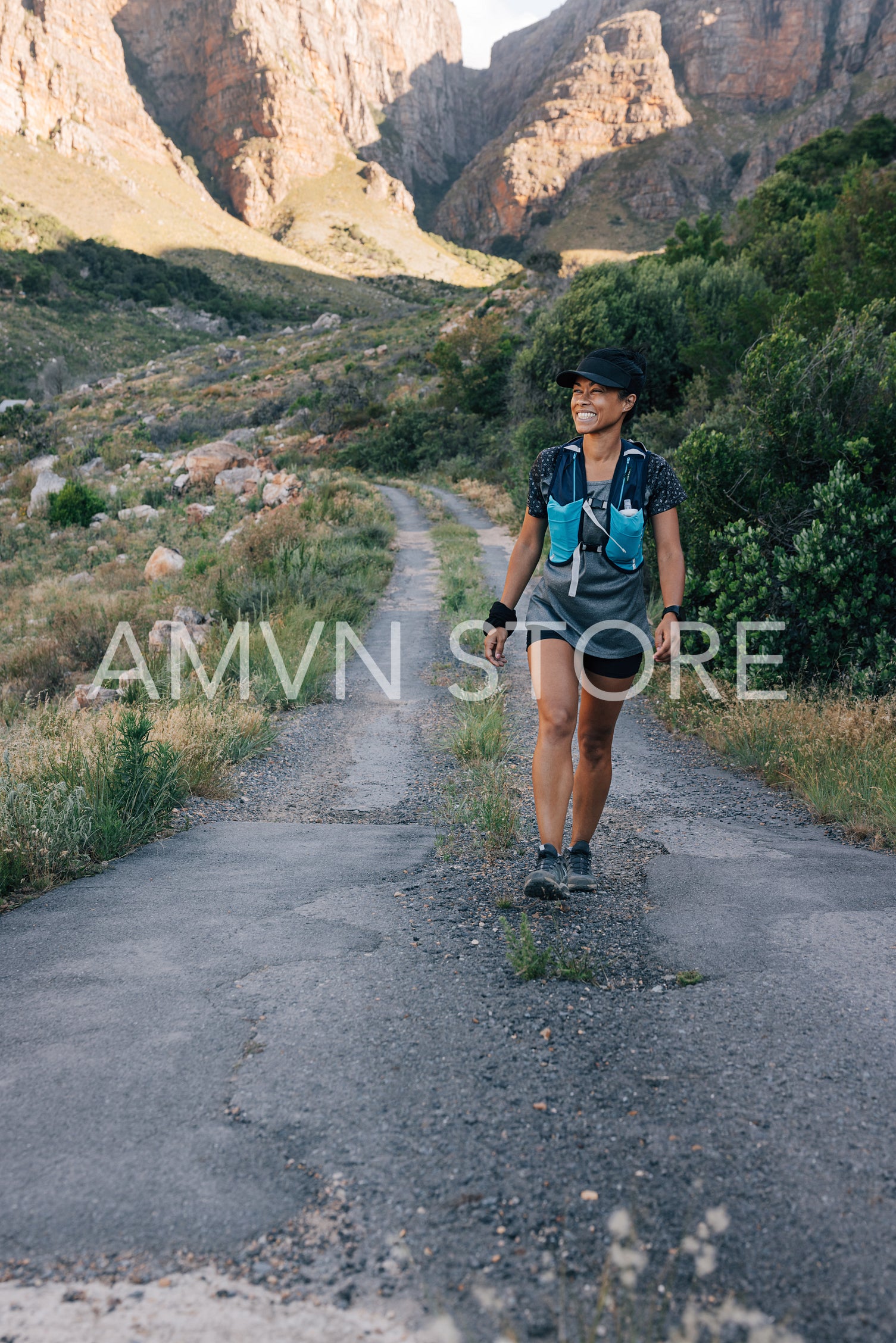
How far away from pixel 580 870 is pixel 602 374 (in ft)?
6.61

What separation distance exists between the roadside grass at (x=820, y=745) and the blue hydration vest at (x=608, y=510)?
2.14 meters

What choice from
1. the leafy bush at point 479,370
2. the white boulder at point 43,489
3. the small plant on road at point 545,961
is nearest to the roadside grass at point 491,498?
the leafy bush at point 479,370

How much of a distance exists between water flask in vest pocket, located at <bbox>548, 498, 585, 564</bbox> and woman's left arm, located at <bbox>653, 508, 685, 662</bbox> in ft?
1.04

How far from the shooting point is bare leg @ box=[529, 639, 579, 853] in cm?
300

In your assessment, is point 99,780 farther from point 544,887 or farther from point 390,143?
point 390,143

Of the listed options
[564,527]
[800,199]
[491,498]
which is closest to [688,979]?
[564,527]

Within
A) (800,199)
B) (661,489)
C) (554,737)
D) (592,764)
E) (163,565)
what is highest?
(800,199)

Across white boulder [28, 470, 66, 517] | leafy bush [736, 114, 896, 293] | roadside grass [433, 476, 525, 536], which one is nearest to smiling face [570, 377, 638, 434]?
roadside grass [433, 476, 525, 536]

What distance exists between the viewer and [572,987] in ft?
8.03

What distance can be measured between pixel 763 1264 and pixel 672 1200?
200 millimetres

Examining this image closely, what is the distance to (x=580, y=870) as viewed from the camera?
3.24m

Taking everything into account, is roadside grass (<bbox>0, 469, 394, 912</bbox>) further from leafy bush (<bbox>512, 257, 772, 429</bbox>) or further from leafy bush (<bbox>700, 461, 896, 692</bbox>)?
leafy bush (<bbox>512, 257, 772, 429</bbox>)

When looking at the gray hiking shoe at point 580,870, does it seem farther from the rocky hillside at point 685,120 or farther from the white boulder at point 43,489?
the rocky hillside at point 685,120

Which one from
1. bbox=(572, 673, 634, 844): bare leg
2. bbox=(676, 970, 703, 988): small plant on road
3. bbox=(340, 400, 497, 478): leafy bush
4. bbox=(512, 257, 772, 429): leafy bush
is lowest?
bbox=(676, 970, 703, 988): small plant on road
